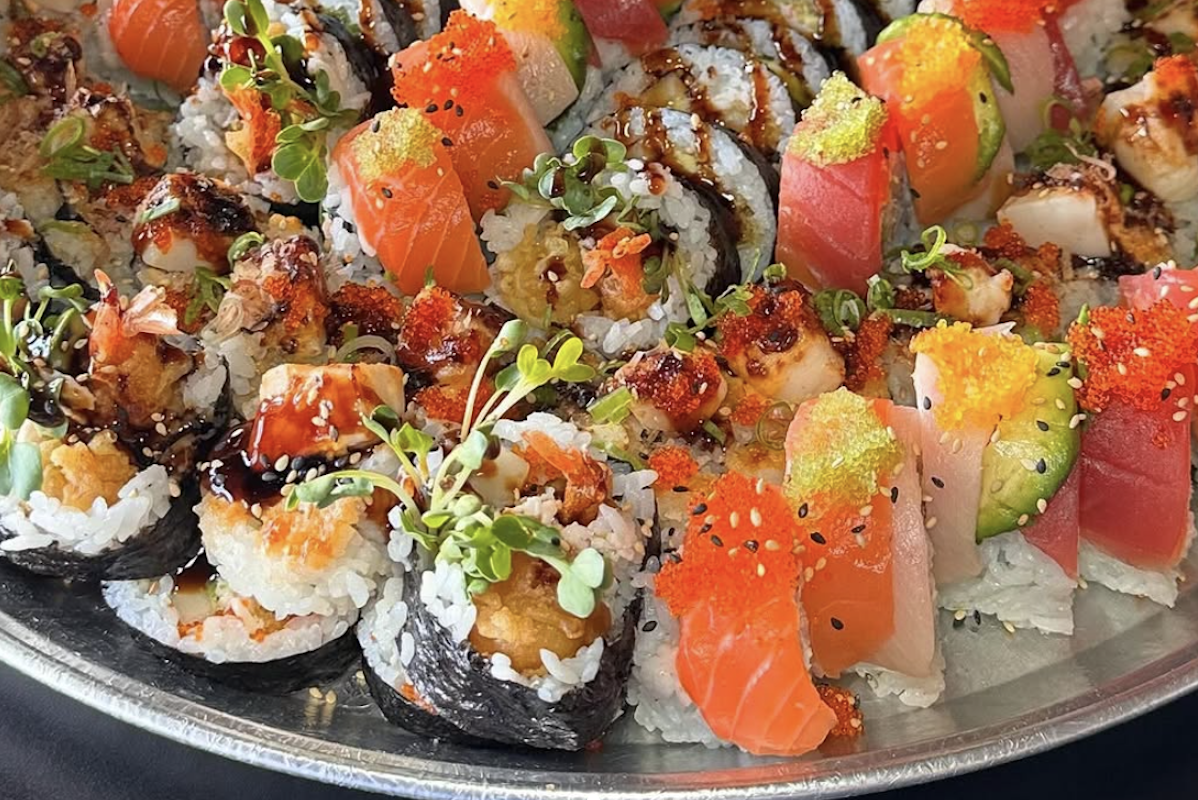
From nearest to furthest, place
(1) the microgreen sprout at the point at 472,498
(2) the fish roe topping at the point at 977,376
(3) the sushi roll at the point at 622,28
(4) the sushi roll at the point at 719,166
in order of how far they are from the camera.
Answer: (1) the microgreen sprout at the point at 472,498 < (2) the fish roe topping at the point at 977,376 < (4) the sushi roll at the point at 719,166 < (3) the sushi roll at the point at 622,28

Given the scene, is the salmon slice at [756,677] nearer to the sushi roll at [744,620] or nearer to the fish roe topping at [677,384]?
the sushi roll at [744,620]

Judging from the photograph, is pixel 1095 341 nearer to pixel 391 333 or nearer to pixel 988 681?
pixel 988 681

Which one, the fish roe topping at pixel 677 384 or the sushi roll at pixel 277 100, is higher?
the sushi roll at pixel 277 100

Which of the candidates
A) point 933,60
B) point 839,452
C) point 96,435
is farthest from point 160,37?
point 839,452

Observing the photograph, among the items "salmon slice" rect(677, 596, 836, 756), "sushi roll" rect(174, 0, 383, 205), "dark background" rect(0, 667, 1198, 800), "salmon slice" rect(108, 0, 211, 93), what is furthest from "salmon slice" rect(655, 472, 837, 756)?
"salmon slice" rect(108, 0, 211, 93)

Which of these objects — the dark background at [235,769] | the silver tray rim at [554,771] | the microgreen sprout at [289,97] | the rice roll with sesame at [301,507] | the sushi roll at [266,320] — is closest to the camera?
the silver tray rim at [554,771]

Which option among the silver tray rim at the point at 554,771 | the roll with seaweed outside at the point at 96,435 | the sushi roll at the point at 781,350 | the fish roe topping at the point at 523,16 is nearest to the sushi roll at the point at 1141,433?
the silver tray rim at the point at 554,771

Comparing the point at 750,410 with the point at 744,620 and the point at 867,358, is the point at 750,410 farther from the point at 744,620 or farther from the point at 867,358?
the point at 744,620

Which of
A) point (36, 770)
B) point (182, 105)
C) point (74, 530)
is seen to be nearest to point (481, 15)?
point (182, 105)
